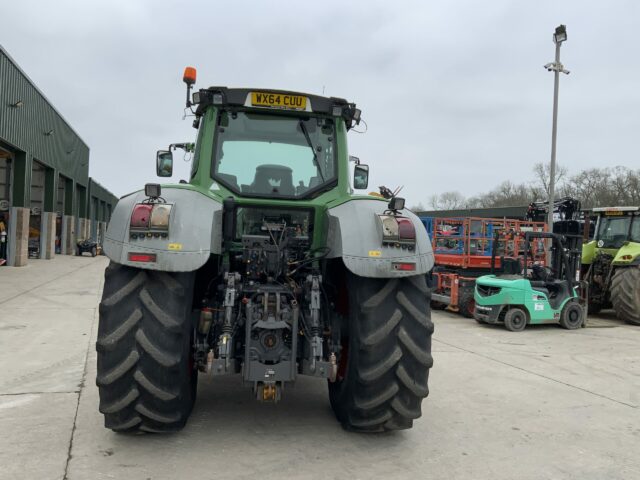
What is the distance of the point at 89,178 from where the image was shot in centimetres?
4150

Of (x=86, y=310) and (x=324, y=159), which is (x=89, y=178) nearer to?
(x=86, y=310)

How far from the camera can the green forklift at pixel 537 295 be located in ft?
33.1

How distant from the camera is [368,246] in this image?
3689 mm

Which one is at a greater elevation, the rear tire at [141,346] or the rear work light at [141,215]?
the rear work light at [141,215]

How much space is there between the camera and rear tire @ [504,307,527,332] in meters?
10.0

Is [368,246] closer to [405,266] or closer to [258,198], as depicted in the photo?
[405,266]

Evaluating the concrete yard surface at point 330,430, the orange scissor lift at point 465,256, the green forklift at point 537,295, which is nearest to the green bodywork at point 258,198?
the concrete yard surface at point 330,430

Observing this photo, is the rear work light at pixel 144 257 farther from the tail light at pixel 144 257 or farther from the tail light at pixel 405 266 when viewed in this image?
the tail light at pixel 405 266

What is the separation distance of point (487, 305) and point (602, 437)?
20.1 feet

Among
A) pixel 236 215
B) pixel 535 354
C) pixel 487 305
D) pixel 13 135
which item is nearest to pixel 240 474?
pixel 236 215

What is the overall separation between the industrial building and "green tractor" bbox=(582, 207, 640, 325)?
1973cm

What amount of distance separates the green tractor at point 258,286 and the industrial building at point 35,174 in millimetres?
18457

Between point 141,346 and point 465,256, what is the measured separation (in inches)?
395

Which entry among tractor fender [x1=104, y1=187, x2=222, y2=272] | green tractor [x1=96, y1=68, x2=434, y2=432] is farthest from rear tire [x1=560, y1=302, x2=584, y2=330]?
tractor fender [x1=104, y1=187, x2=222, y2=272]
